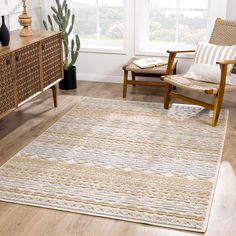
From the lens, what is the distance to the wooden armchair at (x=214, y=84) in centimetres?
387

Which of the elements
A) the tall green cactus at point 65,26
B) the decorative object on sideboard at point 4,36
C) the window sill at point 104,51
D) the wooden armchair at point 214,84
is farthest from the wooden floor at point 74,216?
the window sill at point 104,51

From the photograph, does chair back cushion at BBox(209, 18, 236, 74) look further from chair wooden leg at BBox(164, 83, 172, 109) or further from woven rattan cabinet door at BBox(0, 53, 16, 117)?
woven rattan cabinet door at BBox(0, 53, 16, 117)

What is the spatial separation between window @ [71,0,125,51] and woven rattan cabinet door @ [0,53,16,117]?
1.86m

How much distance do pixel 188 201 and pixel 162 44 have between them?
2720 millimetres

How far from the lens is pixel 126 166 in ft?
10.6

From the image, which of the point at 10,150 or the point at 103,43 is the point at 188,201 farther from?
the point at 103,43

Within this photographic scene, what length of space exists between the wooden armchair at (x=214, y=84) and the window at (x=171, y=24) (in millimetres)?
469

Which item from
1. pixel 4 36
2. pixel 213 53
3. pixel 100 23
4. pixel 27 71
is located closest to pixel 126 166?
pixel 27 71

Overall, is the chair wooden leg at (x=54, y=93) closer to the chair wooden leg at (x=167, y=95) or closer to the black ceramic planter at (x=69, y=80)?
the black ceramic planter at (x=69, y=80)

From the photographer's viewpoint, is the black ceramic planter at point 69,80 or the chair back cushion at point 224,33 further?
the black ceramic planter at point 69,80

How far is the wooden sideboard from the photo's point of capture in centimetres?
351

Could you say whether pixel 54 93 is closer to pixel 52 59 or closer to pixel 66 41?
pixel 52 59

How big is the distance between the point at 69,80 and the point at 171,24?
4.17 feet

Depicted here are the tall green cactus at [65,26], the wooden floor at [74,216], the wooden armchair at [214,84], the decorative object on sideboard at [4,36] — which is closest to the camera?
the wooden floor at [74,216]
